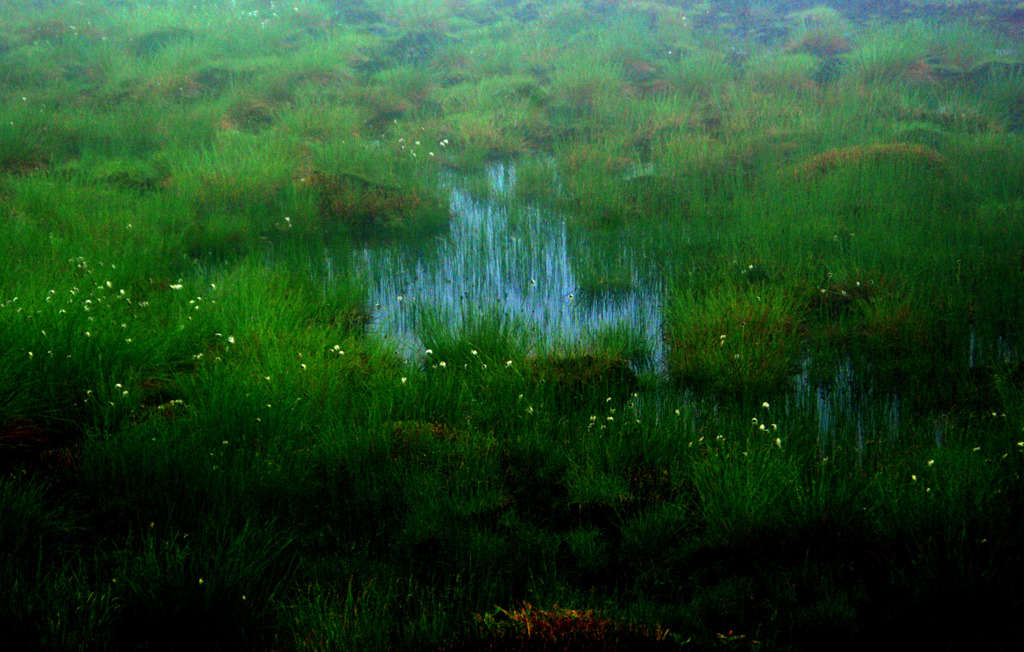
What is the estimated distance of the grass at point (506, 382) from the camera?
112 inches

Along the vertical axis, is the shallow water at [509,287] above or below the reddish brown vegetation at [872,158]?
below

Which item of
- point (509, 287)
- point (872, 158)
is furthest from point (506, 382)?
point (872, 158)

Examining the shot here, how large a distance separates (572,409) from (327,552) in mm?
1762

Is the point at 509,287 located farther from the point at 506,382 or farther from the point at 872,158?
the point at 872,158

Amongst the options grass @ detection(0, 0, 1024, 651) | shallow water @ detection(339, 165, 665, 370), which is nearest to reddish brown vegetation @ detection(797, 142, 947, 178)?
grass @ detection(0, 0, 1024, 651)

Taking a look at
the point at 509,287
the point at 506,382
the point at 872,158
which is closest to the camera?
the point at 506,382

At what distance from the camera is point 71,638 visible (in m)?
2.50

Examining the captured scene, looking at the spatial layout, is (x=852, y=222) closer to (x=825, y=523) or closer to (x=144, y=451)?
(x=825, y=523)

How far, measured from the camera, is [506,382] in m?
4.69

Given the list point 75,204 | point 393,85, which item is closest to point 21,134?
point 75,204

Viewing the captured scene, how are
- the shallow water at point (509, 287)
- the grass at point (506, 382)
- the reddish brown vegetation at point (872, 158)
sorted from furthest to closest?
the reddish brown vegetation at point (872, 158), the shallow water at point (509, 287), the grass at point (506, 382)

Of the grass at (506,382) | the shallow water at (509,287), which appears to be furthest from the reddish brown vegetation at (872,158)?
the shallow water at (509,287)

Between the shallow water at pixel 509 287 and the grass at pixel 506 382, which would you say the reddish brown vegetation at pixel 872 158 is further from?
the shallow water at pixel 509 287

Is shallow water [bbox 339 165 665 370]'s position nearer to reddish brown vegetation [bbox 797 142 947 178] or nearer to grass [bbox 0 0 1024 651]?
grass [bbox 0 0 1024 651]
